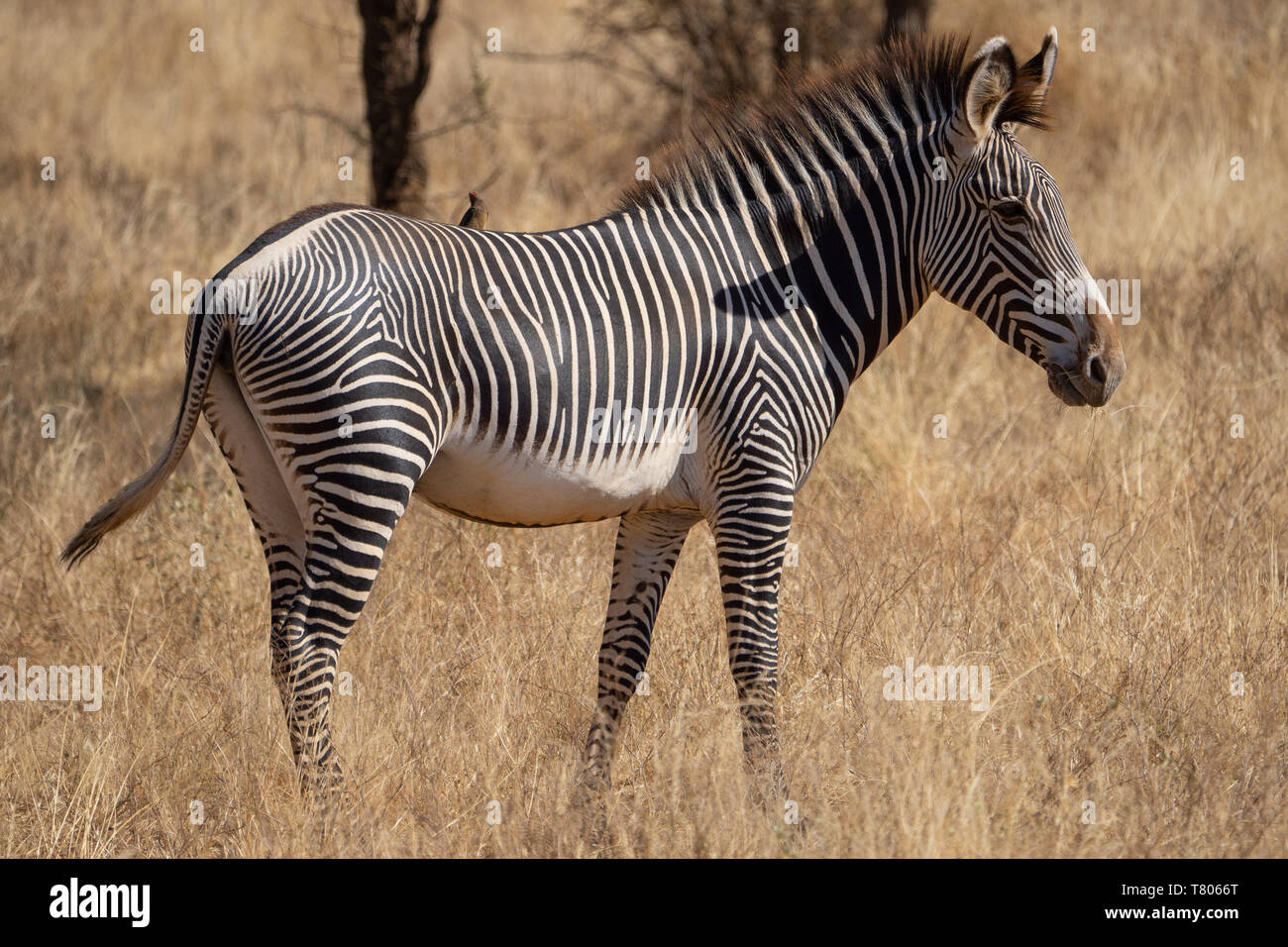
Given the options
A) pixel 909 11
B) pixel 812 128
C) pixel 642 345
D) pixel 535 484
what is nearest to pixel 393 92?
pixel 812 128

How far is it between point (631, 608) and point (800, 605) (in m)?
1.16

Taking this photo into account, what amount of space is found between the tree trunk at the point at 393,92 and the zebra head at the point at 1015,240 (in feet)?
13.3

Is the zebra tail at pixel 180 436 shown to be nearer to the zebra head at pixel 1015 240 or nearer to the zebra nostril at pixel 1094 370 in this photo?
the zebra head at pixel 1015 240

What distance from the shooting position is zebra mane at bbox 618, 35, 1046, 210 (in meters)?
4.85

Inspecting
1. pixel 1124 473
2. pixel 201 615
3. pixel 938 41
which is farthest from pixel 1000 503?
pixel 201 615

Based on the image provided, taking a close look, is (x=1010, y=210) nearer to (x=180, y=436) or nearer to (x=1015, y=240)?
(x=1015, y=240)

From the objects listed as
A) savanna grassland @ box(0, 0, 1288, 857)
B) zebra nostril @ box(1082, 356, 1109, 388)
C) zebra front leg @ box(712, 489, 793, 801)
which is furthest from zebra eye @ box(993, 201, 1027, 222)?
savanna grassland @ box(0, 0, 1288, 857)

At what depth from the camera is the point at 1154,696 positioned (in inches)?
199

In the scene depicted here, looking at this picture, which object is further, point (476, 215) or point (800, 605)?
point (800, 605)

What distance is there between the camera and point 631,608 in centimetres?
503

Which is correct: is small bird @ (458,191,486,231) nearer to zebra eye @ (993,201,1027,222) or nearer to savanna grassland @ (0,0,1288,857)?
savanna grassland @ (0,0,1288,857)

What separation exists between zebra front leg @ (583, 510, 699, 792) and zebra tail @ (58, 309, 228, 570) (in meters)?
1.61

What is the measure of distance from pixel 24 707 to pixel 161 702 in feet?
1.83

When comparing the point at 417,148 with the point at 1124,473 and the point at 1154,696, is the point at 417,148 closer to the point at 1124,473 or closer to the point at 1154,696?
the point at 1124,473
